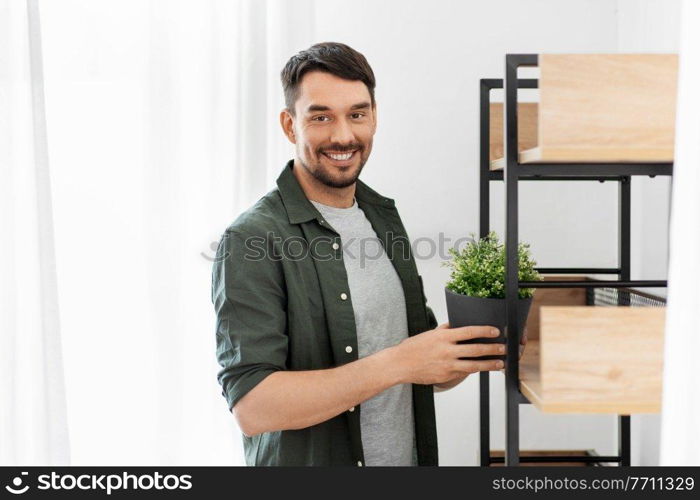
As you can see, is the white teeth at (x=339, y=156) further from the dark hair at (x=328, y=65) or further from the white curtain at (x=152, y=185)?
the white curtain at (x=152, y=185)

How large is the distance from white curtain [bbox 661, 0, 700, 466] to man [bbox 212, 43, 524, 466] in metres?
0.33

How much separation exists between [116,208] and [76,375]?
471mm

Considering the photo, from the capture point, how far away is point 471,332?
1059 mm

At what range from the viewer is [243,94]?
177 cm

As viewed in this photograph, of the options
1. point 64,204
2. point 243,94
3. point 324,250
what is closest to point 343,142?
point 324,250

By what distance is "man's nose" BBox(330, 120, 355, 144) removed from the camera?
1246mm

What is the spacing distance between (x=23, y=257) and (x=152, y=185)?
0.37 m

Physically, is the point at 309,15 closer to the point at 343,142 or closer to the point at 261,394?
the point at 343,142

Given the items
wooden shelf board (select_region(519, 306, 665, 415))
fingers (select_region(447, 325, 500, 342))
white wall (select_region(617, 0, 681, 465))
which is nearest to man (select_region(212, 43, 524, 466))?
fingers (select_region(447, 325, 500, 342))

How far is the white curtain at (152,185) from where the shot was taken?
1.75 m

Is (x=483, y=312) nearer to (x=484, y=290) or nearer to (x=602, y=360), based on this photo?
(x=484, y=290)

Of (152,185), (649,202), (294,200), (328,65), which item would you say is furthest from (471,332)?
(152,185)

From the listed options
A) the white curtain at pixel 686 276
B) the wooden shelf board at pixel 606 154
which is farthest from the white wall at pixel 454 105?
the white curtain at pixel 686 276

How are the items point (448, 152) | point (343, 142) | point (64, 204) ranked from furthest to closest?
point (448, 152) < point (64, 204) < point (343, 142)
